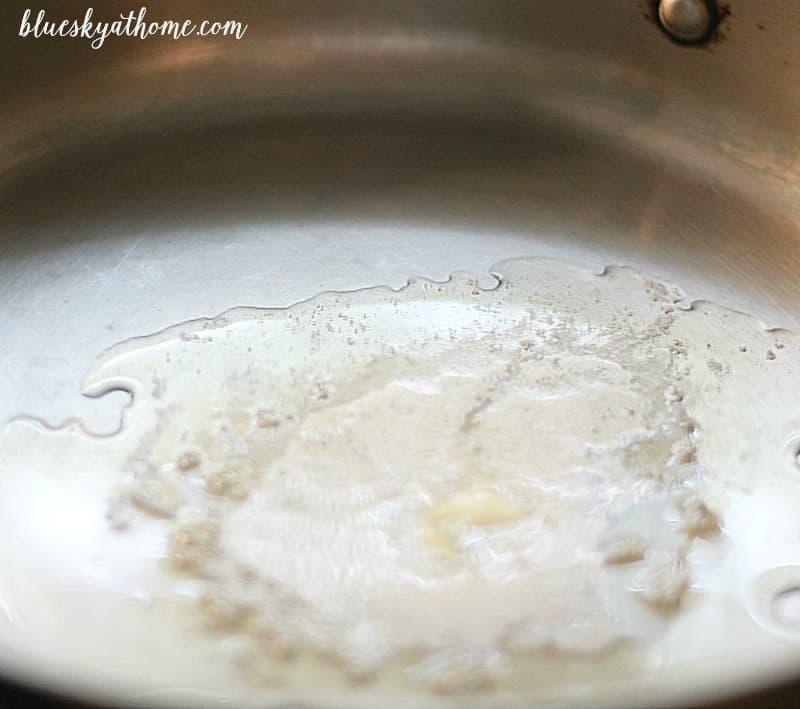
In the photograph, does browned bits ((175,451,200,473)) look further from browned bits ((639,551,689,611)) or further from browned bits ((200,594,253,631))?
browned bits ((639,551,689,611))

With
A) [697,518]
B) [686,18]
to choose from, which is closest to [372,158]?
[686,18]

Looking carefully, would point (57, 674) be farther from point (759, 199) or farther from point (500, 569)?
point (759, 199)

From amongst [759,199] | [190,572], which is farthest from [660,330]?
[190,572]

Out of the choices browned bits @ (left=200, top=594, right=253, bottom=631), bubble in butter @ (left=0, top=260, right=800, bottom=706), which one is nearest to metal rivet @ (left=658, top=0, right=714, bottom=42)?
bubble in butter @ (left=0, top=260, right=800, bottom=706)

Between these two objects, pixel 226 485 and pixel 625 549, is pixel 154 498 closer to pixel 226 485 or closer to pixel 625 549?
pixel 226 485

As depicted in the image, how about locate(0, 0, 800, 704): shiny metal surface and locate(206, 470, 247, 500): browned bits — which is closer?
locate(206, 470, 247, 500): browned bits

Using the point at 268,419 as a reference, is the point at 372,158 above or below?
above
